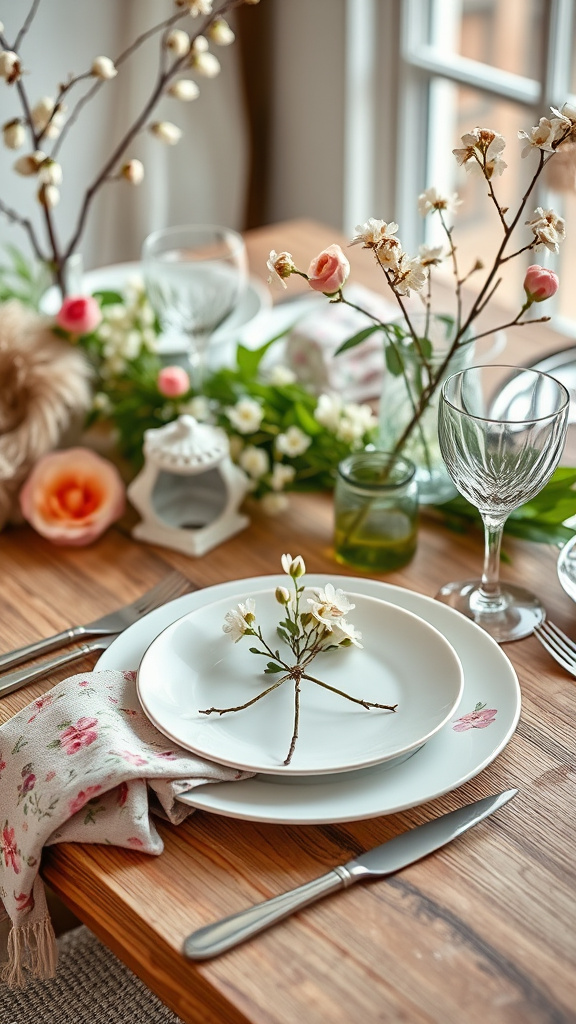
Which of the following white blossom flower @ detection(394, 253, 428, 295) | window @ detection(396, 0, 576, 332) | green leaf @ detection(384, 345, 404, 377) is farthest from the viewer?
window @ detection(396, 0, 576, 332)

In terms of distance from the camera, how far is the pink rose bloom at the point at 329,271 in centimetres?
87

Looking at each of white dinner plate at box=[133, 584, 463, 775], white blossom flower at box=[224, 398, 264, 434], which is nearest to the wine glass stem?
white dinner plate at box=[133, 584, 463, 775]

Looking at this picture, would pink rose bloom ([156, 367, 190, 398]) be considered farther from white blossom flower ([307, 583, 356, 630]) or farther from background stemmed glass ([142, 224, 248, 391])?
white blossom flower ([307, 583, 356, 630])

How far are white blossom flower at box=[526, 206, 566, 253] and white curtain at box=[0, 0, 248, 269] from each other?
1702mm

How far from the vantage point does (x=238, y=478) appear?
117 centimetres

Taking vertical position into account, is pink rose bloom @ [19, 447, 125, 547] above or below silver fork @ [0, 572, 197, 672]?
above

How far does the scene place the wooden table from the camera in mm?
666

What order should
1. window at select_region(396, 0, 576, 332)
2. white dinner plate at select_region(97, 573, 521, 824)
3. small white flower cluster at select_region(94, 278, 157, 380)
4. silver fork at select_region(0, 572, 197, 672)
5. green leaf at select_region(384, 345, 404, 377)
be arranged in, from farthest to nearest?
window at select_region(396, 0, 576, 332)
small white flower cluster at select_region(94, 278, 157, 380)
green leaf at select_region(384, 345, 404, 377)
silver fork at select_region(0, 572, 197, 672)
white dinner plate at select_region(97, 573, 521, 824)

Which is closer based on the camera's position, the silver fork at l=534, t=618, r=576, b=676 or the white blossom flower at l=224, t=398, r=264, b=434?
the silver fork at l=534, t=618, r=576, b=676

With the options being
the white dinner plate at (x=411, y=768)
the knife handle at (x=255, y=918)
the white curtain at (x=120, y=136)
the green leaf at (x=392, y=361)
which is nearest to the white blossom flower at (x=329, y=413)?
the green leaf at (x=392, y=361)

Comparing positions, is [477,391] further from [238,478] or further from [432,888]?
[432,888]

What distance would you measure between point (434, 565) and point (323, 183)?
1.85 metres

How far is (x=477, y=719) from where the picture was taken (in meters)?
0.86

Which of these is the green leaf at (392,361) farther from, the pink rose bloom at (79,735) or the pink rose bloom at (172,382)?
the pink rose bloom at (79,735)
